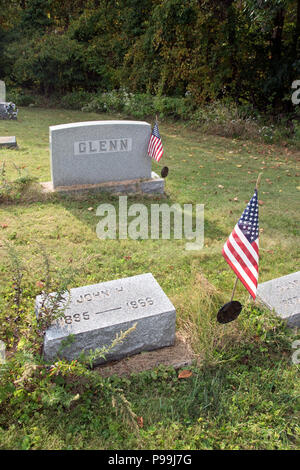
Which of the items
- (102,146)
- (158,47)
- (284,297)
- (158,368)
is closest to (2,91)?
(158,47)

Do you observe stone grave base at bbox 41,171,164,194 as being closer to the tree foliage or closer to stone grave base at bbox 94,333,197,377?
stone grave base at bbox 94,333,197,377

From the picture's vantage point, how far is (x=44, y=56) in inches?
576

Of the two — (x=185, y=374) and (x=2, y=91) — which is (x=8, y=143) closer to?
(x=185, y=374)

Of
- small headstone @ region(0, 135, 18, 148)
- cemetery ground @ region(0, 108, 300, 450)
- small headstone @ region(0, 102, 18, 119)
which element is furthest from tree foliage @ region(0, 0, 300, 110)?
cemetery ground @ region(0, 108, 300, 450)

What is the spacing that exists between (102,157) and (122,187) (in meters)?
0.64

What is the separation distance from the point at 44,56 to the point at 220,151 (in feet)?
28.1

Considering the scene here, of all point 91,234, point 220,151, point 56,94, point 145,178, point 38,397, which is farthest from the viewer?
point 56,94

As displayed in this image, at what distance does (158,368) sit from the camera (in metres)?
3.32

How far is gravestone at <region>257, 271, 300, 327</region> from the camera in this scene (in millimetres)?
3811

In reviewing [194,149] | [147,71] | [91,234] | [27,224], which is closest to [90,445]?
[91,234]

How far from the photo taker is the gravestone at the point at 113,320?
125 inches

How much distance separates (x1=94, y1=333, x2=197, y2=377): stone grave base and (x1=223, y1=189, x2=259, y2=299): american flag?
86 centimetres

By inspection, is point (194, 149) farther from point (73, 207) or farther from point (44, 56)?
point (44, 56)

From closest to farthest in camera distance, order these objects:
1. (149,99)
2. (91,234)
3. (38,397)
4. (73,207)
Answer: (38,397) → (91,234) → (73,207) → (149,99)
